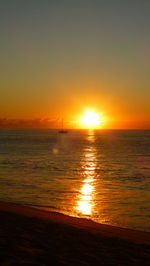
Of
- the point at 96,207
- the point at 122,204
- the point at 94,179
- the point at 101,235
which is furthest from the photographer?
the point at 94,179

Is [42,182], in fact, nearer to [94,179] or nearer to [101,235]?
[94,179]

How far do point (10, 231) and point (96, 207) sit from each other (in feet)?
28.9

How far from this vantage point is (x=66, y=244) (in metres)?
9.60

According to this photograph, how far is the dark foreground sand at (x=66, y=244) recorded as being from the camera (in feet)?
26.3

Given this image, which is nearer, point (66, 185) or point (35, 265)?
point (35, 265)

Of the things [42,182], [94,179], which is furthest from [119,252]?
[94,179]

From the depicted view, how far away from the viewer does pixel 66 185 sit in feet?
89.5

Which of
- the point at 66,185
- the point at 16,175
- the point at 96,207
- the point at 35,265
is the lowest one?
the point at 35,265

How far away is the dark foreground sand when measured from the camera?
316 inches

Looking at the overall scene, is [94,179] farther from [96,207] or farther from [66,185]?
[96,207]

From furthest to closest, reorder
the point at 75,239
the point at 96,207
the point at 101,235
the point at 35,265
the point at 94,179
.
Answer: the point at 94,179 < the point at 96,207 < the point at 101,235 < the point at 75,239 < the point at 35,265

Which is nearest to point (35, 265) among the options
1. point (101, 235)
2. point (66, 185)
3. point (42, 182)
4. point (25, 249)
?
point (25, 249)

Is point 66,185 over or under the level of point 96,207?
over

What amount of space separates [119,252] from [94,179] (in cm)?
2296
